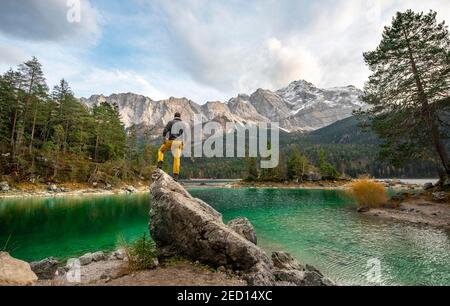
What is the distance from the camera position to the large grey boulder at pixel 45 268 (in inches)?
536

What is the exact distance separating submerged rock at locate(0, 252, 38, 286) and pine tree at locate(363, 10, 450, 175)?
3565cm

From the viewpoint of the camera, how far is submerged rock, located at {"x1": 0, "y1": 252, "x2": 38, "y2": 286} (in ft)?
23.0

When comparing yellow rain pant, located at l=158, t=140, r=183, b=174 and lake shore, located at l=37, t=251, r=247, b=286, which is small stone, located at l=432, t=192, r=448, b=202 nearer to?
yellow rain pant, located at l=158, t=140, r=183, b=174

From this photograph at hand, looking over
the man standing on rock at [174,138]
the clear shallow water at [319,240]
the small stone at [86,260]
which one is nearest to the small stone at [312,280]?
the clear shallow water at [319,240]

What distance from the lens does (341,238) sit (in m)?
20.6

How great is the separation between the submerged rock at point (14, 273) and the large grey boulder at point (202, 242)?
428 cm

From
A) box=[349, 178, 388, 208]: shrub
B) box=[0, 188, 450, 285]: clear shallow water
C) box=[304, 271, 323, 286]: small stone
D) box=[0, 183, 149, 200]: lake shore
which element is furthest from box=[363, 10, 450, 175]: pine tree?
box=[0, 183, 149, 200]: lake shore

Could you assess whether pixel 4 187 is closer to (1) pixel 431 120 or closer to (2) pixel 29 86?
(2) pixel 29 86

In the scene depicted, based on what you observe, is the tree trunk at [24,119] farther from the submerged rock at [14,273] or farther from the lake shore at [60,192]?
the submerged rock at [14,273]

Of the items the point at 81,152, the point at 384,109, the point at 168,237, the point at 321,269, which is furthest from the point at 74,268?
the point at 81,152

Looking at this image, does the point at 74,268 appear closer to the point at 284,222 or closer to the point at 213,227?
the point at 213,227

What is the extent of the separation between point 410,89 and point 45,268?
3802cm

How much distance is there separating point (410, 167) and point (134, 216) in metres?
217

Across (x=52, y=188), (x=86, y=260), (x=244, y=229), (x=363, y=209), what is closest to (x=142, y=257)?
(x=244, y=229)
